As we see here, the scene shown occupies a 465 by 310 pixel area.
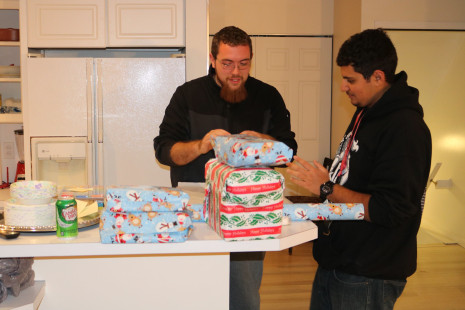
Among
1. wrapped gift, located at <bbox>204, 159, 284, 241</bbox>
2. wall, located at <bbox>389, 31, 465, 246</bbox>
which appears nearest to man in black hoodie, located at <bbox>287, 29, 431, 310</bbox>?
wrapped gift, located at <bbox>204, 159, 284, 241</bbox>

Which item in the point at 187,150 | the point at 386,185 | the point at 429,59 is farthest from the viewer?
the point at 429,59

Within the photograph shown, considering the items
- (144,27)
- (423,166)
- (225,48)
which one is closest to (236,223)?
(423,166)

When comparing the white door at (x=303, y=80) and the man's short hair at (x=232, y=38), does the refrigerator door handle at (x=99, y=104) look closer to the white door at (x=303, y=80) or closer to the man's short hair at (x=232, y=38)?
the man's short hair at (x=232, y=38)

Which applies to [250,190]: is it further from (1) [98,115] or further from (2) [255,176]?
(1) [98,115]

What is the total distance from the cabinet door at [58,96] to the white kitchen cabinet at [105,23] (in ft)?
0.49

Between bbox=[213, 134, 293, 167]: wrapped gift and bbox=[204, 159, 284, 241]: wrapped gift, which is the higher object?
bbox=[213, 134, 293, 167]: wrapped gift

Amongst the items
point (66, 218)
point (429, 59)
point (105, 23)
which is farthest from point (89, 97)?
point (429, 59)

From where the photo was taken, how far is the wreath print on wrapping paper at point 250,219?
4.33 feet

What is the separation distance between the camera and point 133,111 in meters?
3.73

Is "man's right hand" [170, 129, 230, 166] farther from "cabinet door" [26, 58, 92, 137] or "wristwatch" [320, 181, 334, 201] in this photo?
"cabinet door" [26, 58, 92, 137]

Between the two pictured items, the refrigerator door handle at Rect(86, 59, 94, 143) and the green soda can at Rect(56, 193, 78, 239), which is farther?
the refrigerator door handle at Rect(86, 59, 94, 143)

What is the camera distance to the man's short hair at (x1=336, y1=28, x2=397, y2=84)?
5.46 feet

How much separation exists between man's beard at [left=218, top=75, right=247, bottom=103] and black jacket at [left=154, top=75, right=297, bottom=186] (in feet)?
0.10

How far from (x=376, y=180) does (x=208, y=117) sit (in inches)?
39.9
